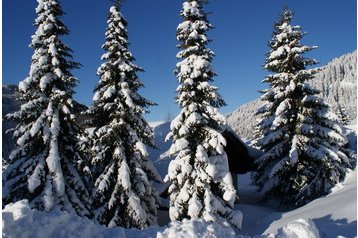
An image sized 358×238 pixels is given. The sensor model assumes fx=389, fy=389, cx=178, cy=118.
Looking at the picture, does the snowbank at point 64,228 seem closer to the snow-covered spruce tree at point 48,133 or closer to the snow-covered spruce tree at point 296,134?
the snow-covered spruce tree at point 48,133

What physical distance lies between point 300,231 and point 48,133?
519 inches

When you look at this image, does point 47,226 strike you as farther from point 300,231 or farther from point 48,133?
point 48,133

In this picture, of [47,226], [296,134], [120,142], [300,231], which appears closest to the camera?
[47,226]

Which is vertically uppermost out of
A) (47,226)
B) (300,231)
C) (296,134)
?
(296,134)

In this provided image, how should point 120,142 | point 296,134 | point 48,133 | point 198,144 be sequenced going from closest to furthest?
1. point 48,133
2. point 198,144
3. point 120,142
4. point 296,134

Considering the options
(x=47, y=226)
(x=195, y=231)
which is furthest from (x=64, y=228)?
(x=195, y=231)

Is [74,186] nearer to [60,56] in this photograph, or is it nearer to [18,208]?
[60,56]

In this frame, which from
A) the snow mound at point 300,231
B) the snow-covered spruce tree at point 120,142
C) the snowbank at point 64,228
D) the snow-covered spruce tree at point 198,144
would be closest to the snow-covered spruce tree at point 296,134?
the snow-covered spruce tree at point 198,144

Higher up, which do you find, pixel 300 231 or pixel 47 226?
pixel 47 226

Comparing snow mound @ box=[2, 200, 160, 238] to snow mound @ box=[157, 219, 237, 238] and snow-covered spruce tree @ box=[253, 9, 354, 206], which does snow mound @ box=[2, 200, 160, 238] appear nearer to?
snow mound @ box=[157, 219, 237, 238]

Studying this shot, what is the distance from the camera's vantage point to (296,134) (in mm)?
24016

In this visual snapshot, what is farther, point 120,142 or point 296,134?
point 296,134

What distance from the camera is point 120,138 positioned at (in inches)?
806

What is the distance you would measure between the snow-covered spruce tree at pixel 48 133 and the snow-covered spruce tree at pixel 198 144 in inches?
196
